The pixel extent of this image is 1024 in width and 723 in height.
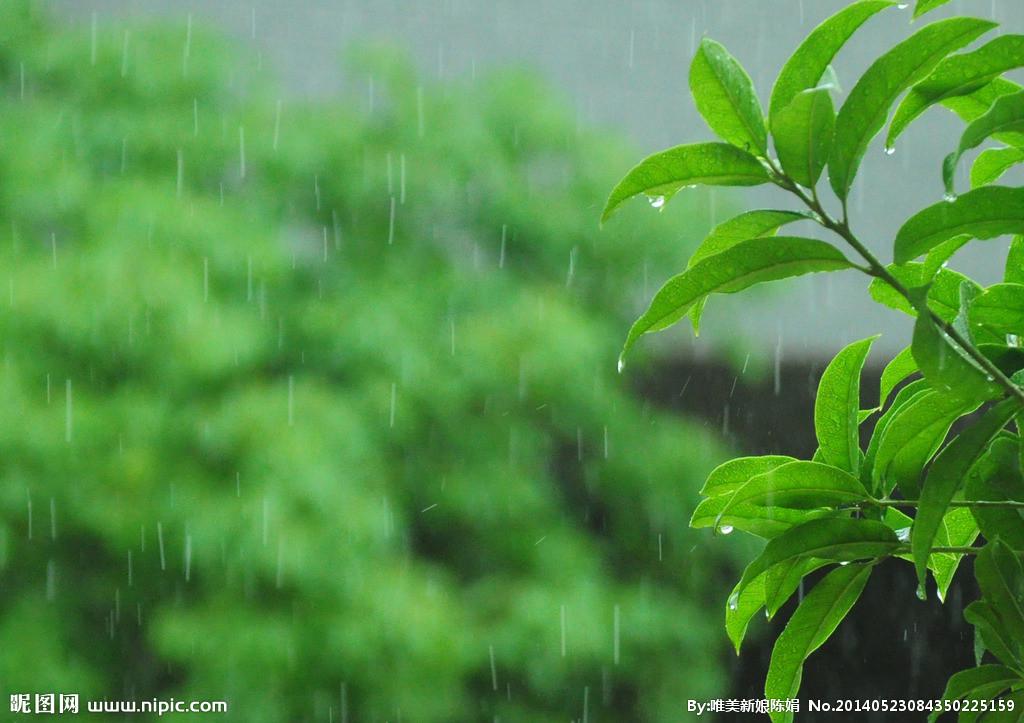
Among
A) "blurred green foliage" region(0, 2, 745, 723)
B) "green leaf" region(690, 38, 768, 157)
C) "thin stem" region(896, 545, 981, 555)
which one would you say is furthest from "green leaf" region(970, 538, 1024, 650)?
"blurred green foliage" region(0, 2, 745, 723)

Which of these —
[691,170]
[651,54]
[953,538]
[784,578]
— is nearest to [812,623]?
[784,578]

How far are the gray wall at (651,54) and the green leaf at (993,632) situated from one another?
2.69 metres

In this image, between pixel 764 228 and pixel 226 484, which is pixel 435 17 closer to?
pixel 226 484

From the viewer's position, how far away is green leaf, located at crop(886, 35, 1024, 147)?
1.31 ft

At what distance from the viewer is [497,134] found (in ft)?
11.3

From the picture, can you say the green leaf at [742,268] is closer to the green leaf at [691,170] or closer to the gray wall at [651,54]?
the green leaf at [691,170]

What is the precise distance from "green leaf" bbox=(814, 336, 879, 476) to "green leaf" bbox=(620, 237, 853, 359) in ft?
0.34

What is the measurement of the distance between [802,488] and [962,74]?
189mm

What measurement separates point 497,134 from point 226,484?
5.05ft

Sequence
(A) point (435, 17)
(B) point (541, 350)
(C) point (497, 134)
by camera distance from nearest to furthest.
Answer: (B) point (541, 350)
(C) point (497, 134)
(A) point (435, 17)

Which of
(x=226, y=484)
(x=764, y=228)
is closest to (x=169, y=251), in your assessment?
(x=226, y=484)

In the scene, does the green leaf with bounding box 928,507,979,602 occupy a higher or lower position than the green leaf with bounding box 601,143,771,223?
lower

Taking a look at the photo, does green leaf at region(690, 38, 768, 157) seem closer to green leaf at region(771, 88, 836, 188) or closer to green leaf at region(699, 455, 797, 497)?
green leaf at region(771, 88, 836, 188)

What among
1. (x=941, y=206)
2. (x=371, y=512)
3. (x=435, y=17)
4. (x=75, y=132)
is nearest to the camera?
(x=941, y=206)
